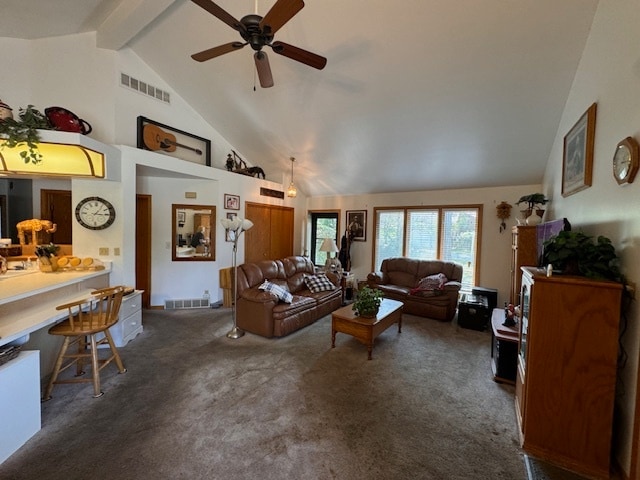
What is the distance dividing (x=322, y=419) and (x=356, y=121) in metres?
3.79

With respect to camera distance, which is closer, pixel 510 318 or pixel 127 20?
pixel 510 318

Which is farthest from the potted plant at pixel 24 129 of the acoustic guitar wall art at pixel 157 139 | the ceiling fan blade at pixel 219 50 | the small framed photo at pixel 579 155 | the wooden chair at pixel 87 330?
the small framed photo at pixel 579 155

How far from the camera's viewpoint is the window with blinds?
5309 mm

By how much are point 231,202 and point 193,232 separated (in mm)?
895

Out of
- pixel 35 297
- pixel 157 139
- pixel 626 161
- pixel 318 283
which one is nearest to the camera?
pixel 626 161

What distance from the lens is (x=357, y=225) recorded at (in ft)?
21.8

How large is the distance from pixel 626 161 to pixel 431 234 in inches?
158

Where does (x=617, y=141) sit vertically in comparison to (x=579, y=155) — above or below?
below

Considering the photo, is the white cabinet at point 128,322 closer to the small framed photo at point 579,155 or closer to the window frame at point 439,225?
the window frame at point 439,225

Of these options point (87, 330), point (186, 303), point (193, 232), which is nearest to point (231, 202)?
point (193, 232)

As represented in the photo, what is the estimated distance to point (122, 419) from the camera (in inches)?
84.1

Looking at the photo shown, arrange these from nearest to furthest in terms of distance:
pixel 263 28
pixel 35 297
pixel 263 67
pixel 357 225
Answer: pixel 263 28
pixel 263 67
pixel 35 297
pixel 357 225

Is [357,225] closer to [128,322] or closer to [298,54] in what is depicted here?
[298,54]

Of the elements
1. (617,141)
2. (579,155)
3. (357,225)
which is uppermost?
(579,155)
